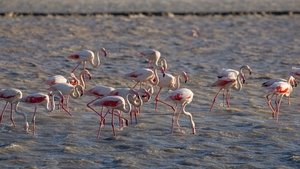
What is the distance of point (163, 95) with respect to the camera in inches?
508

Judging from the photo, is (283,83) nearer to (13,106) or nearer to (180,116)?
(180,116)

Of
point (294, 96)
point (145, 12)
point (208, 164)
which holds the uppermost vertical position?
point (145, 12)

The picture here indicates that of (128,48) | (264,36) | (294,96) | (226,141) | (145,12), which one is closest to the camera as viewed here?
(226,141)

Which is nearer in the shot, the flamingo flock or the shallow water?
the shallow water

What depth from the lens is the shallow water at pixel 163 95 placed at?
29.4 ft

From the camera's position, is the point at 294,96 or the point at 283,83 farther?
the point at 294,96

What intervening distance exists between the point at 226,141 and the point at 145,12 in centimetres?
1648

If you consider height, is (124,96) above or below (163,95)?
below

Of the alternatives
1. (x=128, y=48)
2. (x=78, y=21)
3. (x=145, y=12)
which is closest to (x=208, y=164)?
(x=128, y=48)

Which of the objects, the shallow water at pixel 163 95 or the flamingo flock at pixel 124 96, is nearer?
the shallow water at pixel 163 95

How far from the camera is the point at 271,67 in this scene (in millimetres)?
15906

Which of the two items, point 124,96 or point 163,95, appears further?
point 163,95

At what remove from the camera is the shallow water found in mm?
8961

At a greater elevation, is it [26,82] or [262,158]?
[26,82]
